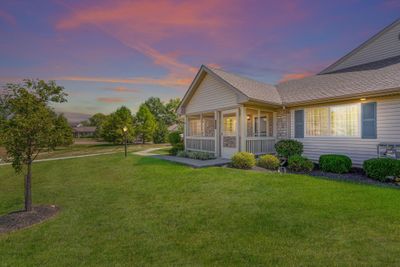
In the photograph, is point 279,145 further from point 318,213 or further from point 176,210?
point 176,210

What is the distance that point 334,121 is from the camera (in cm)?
991

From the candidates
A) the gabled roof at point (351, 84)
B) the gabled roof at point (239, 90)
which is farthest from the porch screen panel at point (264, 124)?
the gabled roof at point (351, 84)

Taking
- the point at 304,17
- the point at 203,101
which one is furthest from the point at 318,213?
the point at 304,17

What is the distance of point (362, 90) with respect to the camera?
865cm

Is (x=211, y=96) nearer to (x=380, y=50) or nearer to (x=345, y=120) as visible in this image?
(x=345, y=120)

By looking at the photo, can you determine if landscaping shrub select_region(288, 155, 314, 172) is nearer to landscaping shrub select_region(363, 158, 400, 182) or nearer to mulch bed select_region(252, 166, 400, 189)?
mulch bed select_region(252, 166, 400, 189)

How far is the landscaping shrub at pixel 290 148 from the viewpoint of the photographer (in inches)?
416

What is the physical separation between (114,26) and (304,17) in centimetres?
1113

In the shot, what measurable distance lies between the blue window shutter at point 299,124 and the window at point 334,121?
242 millimetres

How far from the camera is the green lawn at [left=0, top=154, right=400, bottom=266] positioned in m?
2.96

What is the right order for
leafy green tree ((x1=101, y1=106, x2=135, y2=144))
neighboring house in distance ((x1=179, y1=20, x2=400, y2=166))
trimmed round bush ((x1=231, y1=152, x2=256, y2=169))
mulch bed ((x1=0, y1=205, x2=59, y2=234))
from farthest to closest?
leafy green tree ((x1=101, y1=106, x2=135, y2=144)), trimmed round bush ((x1=231, y1=152, x2=256, y2=169)), neighboring house in distance ((x1=179, y1=20, x2=400, y2=166)), mulch bed ((x1=0, y1=205, x2=59, y2=234))

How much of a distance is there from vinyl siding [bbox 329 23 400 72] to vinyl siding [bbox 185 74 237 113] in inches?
317

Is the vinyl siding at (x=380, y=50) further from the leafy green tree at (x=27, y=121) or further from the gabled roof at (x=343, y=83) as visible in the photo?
the leafy green tree at (x=27, y=121)

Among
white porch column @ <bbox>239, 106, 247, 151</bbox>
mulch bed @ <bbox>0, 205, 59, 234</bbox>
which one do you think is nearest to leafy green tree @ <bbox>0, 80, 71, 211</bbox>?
mulch bed @ <bbox>0, 205, 59, 234</bbox>
